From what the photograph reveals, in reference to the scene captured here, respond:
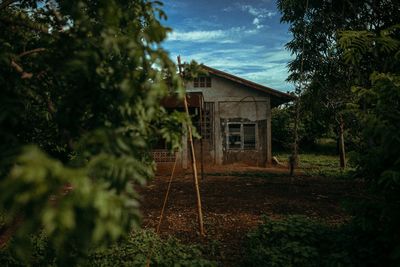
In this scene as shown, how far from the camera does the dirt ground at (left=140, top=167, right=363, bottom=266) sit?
7.34 metres

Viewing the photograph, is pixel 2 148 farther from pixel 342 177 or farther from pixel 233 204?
pixel 342 177

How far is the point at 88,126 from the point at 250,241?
4.62 metres

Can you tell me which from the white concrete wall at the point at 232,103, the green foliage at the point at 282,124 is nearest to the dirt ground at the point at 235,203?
the white concrete wall at the point at 232,103

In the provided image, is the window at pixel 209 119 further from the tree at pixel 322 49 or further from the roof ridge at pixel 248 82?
the tree at pixel 322 49

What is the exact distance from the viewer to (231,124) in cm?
1900

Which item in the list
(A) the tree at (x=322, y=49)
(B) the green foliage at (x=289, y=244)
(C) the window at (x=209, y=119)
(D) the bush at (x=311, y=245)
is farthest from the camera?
(C) the window at (x=209, y=119)

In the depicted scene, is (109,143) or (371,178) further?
(371,178)

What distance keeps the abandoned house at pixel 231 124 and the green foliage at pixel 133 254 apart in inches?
476

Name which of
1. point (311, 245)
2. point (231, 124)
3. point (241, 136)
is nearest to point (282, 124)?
point (241, 136)

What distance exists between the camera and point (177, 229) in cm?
786

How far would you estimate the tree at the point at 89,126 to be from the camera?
1.79 metres

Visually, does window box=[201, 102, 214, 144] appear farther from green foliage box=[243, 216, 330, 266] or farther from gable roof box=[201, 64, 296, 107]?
green foliage box=[243, 216, 330, 266]

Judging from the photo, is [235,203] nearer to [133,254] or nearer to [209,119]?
[133,254]

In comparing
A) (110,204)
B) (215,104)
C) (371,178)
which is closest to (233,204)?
(371,178)
